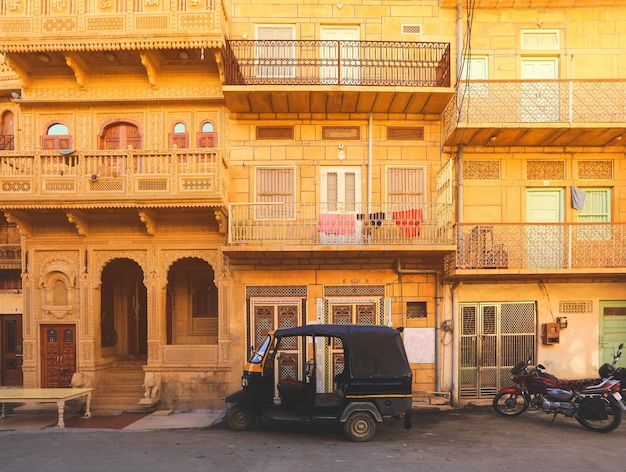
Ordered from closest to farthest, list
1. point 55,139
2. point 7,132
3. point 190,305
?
point 55,139 < point 7,132 < point 190,305

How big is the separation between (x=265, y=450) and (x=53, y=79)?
10.3m

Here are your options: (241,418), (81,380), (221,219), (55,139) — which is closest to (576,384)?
(241,418)

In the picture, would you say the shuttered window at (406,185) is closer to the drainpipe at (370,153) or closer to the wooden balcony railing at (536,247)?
the drainpipe at (370,153)

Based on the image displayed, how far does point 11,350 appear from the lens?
13344mm

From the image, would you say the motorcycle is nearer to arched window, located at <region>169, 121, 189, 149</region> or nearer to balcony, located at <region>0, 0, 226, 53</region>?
arched window, located at <region>169, 121, 189, 149</region>

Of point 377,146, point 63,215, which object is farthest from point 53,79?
point 377,146

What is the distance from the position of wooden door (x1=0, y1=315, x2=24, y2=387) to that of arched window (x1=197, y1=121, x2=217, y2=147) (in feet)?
22.8

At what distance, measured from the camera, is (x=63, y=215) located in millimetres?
11891

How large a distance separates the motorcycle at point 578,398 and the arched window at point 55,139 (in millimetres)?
12130

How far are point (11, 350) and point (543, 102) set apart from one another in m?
15.3

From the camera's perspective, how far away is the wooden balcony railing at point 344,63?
1209cm

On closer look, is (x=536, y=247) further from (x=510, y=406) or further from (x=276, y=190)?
(x=276, y=190)

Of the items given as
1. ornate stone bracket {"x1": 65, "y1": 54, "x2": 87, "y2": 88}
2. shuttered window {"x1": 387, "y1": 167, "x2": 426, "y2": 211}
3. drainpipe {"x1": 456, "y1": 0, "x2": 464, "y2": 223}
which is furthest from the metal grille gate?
ornate stone bracket {"x1": 65, "y1": 54, "x2": 87, "y2": 88}

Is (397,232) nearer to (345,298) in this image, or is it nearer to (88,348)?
(345,298)
